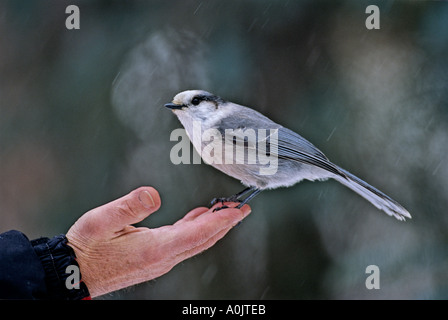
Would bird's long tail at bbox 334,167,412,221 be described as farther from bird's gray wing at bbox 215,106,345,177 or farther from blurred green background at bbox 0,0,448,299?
blurred green background at bbox 0,0,448,299

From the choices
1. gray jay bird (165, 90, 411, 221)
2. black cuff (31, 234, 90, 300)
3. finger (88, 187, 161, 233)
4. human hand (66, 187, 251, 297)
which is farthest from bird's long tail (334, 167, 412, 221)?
black cuff (31, 234, 90, 300)

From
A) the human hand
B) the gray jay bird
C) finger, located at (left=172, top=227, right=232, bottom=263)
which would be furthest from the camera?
the gray jay bird

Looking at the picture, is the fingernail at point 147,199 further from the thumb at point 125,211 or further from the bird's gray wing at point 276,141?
the bird's gray wing at point 276,141

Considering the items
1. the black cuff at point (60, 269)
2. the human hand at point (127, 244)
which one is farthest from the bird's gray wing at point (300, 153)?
the black cuff at point (60, 269)

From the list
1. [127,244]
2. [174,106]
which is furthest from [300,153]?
[127,244]

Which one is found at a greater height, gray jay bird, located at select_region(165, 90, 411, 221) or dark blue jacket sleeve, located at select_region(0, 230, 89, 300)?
gray jay bird, located at select_region(165, 90, 411, 221)

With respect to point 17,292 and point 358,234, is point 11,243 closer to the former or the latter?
point 17,292

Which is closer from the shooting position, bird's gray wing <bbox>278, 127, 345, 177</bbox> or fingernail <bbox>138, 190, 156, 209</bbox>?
fingernail <bbox>138, 190, 156, 209</bbox>

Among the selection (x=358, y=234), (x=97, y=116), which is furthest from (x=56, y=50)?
(x=358, y=234)
